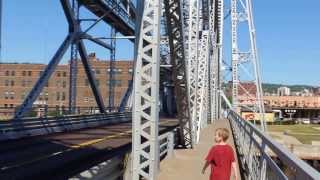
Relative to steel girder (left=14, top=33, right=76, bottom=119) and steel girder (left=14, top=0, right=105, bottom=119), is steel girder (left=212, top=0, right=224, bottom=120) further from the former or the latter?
steel girder (left=14, top=33, right=76, bottom=119)

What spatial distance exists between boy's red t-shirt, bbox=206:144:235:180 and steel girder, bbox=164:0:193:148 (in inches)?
265

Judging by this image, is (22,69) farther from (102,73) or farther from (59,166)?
(59,166)

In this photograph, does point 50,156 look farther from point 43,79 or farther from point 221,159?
point 43,79

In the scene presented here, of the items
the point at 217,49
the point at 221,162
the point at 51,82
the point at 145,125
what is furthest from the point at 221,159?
the point at 51,82

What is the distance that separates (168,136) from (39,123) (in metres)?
13.6

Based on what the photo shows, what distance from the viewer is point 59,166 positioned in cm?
1678

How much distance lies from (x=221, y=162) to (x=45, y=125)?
24030mm

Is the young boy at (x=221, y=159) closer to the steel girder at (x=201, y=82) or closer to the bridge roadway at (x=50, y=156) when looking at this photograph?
the bridge roadway at (x=50, y=156)

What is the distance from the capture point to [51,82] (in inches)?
3391

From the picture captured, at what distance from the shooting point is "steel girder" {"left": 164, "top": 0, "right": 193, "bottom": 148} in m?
15.7

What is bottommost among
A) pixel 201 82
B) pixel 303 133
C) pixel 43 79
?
pixel 303 133

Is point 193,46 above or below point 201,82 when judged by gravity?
above

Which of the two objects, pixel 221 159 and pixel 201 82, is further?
pixel 201 82

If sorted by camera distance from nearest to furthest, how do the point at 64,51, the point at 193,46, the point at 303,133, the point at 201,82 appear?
the point at 193,46, the point at 201,82, the point at 64,51, the point at 303,133
